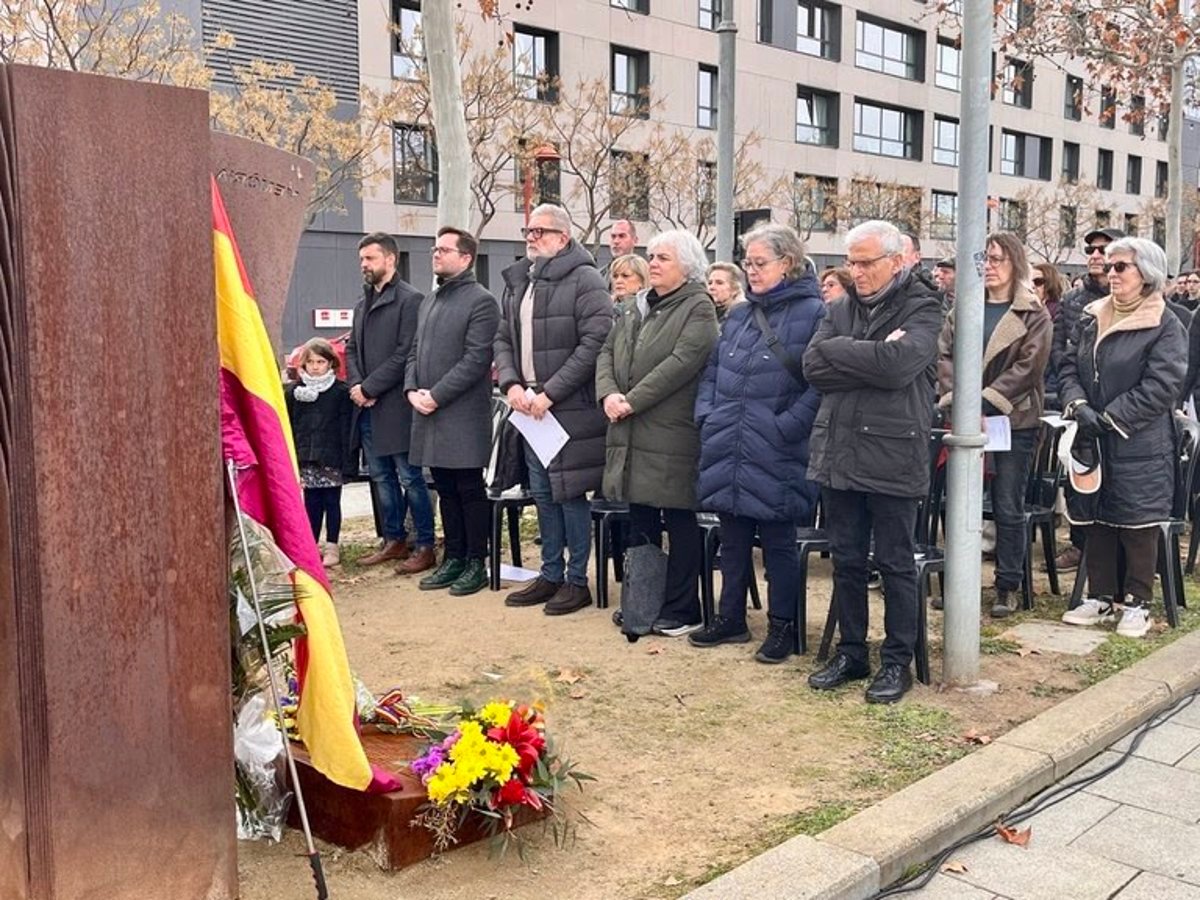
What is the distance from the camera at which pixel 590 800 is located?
398 cm

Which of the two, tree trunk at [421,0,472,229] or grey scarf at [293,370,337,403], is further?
tree trunk at [421,0,472,229]

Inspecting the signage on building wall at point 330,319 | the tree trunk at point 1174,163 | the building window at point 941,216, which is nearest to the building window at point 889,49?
the building window at point 941,216

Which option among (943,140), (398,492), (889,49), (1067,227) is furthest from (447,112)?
(1067,227)

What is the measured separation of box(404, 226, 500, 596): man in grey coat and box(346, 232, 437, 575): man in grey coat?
1.07 ft

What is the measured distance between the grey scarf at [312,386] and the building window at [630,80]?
25927mm

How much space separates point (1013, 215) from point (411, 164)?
25.0 metres

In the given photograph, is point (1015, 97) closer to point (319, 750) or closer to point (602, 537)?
point (602, 537)

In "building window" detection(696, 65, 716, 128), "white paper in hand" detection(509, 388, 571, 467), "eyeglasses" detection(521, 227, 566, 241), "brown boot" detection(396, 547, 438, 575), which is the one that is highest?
"building window" detection(696, 65, 716, 128)

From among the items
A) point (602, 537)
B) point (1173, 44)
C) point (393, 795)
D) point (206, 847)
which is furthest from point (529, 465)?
point (1173, 44)

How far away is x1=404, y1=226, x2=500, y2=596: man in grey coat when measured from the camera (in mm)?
6754

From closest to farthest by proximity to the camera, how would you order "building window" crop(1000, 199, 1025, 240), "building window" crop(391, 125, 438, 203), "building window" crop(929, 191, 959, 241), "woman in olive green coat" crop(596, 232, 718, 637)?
"woman in olive green coat" crop(596, 232, 718, 637) → "building window" crop(391, 125, 438, 203) → "building window" crop(929, 191, 959, 241) → "building window" crop(1000, 199, 1025, 240)

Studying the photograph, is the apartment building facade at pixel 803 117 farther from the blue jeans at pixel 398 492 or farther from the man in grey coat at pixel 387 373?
the blue jeans at pixel 398 492

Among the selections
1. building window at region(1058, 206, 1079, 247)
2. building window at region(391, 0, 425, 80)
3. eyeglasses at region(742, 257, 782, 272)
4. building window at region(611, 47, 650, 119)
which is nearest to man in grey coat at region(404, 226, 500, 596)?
eyeglasses at region(742, 257, 782, 272)

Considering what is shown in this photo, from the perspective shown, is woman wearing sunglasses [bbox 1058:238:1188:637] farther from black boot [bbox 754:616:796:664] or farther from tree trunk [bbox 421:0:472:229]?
tree trunk [bbox 421:0:472:229]
